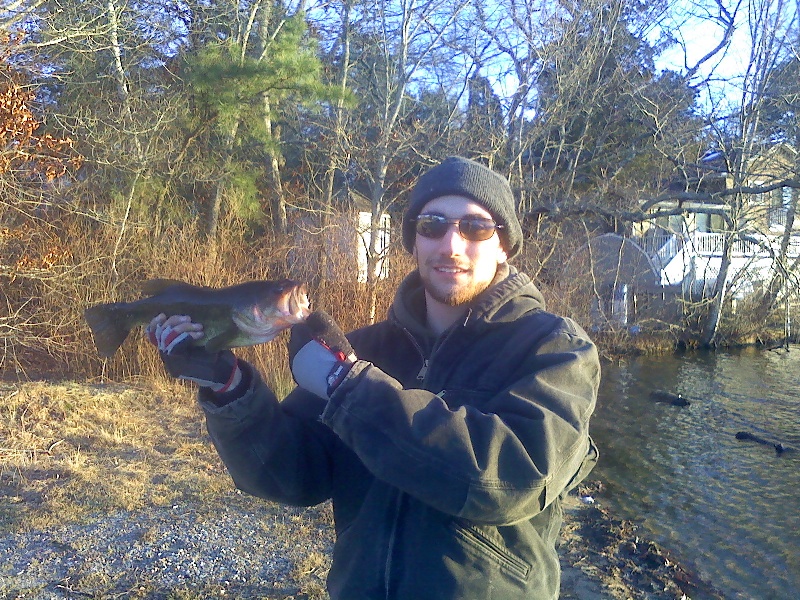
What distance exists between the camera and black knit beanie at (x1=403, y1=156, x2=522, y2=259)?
2346 millimetres

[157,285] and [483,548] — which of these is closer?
[483,548]

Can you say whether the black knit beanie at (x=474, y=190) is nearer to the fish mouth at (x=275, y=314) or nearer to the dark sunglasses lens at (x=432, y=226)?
the dark sunglasses lens at (x=432, y=226)

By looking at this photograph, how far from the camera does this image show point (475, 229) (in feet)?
7.70

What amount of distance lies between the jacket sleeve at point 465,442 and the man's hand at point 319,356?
0.19 feet

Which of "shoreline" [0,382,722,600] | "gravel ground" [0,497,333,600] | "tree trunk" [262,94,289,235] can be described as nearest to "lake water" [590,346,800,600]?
"shoreline" [0,382,722,600]

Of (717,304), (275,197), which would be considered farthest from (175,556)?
(717,304)

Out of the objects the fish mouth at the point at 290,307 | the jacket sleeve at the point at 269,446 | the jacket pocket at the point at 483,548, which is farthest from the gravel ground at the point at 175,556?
the jacket pocket at the point at 483,548

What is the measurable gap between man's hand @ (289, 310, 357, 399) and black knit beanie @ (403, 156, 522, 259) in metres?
0.69


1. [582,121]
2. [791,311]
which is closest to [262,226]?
[582,121]

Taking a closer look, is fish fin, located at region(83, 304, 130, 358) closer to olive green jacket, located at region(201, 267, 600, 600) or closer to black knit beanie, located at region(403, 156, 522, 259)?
olive green jacket, located at region(201, 267, 600, 600)

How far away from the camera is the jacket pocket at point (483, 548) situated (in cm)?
184

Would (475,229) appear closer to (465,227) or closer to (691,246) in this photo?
(465,227)

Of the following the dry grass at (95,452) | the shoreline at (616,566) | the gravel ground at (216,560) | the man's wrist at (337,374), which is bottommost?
the shoreline at (616,566)

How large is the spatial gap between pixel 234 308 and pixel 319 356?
2.74ft
